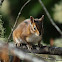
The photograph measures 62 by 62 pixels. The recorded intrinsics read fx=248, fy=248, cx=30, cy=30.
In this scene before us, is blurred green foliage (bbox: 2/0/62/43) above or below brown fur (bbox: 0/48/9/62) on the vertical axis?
above

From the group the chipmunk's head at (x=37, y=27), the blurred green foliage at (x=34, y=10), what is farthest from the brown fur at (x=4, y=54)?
the blurred green foliage at (x=34, y=10)

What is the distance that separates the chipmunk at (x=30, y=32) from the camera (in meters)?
2.12

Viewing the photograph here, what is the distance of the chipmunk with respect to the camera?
83.5 inches

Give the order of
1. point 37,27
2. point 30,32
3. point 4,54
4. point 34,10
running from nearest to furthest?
point 4,54 < point 37,27 < point 30,32 < point 34,10

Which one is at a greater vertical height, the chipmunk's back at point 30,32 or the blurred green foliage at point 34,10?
the blurred green foliage at point 34,10

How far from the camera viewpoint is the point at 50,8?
5.35 meters

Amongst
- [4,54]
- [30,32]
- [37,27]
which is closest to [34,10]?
[30,32]

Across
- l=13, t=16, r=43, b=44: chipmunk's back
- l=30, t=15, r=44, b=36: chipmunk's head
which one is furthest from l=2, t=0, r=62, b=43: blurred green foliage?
l=30, t=15, r=44, b=36: chipmunk's head

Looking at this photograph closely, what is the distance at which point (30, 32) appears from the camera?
2.30m

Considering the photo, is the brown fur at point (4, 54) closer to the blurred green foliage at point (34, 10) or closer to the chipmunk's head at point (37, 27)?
the chipmunk's head at point (37, 27)

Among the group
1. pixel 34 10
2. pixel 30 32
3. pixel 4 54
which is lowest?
pixel 4 54

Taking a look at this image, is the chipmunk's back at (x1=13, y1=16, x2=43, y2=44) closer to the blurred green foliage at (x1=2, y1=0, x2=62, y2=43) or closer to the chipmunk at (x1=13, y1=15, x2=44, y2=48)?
the chipmunk at (x1=13, y1=15, x2=44, y2=48)

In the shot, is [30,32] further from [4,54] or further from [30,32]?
[4,54]

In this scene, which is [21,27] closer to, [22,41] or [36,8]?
[22,41]
